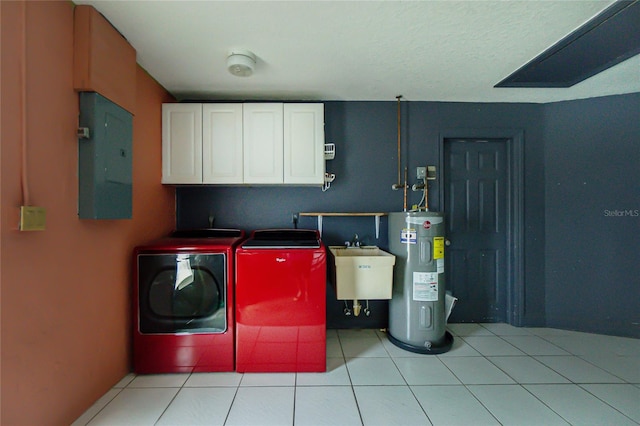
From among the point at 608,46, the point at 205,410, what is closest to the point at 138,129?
the point at 205,410

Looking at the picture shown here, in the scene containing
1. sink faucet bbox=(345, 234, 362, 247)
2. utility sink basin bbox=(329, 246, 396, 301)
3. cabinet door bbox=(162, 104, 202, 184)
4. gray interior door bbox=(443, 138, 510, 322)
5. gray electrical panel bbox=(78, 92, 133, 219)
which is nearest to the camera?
gray electrical panel bbox=(78, 92, 133, 219)

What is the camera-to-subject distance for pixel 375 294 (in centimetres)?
202

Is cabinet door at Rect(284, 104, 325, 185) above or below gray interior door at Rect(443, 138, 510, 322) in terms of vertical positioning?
above

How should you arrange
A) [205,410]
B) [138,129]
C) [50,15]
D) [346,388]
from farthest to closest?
[138,129], [346,388], [205,410], [50,15]

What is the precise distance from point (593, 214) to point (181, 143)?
12.3 ft

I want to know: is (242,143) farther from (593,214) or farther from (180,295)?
(593,214)

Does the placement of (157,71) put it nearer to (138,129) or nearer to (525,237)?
(138,129)

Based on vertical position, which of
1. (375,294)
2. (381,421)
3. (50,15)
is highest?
(50,15)

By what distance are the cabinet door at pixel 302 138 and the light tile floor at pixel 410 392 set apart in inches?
60.4

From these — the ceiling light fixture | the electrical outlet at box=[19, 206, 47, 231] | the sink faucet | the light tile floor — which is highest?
the ceiling light fixture

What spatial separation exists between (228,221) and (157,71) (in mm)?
1323

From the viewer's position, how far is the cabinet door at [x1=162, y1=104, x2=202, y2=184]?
221cm

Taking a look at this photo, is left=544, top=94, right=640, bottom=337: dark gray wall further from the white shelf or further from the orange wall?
the orange wall

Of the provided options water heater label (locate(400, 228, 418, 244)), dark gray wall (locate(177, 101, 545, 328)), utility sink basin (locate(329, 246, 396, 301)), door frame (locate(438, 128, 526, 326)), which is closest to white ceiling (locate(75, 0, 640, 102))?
dark gray wall (locate(177, 101, 545, 328))
